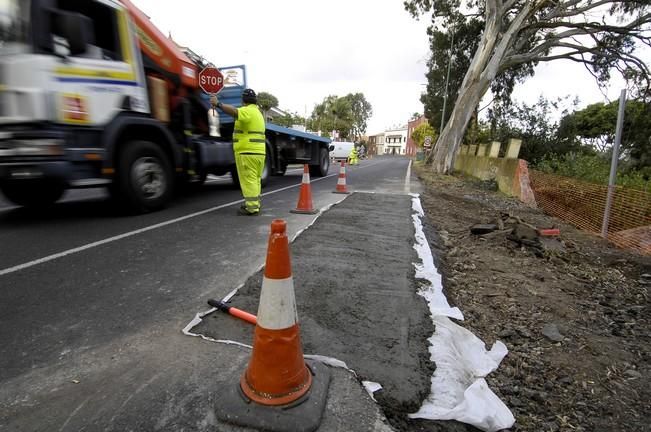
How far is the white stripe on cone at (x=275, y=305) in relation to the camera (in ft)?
5.65

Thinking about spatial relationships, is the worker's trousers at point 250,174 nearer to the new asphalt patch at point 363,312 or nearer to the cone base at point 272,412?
the new asphalt patch at point 363,312

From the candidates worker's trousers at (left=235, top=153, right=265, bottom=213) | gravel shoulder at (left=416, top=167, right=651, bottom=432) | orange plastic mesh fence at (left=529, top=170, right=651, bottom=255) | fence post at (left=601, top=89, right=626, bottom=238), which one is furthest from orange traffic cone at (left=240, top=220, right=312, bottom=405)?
fence post at (left=601, top=89, right=626, bottom=238)

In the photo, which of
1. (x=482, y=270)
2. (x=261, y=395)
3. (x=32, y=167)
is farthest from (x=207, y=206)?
(x=261, y=395)

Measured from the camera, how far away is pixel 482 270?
13.8ft

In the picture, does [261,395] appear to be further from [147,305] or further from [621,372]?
[621,372]

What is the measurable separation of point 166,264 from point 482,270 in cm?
333

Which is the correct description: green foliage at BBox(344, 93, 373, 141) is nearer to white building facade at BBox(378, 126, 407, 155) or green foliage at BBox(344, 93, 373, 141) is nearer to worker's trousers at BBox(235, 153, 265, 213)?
white building facade at BBox(378, 126, 407, 155)

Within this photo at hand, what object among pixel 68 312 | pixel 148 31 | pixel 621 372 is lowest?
pixel 621 372

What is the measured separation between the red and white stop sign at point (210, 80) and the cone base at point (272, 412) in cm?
642

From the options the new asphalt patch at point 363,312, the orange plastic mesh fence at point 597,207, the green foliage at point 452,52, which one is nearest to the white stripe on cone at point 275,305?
the new asphalt patch at point 363,312

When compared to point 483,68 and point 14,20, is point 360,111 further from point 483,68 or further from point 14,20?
point 14,20

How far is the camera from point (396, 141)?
374 feet

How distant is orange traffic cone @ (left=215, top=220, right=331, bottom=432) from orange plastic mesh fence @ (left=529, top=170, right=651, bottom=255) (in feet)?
18.5

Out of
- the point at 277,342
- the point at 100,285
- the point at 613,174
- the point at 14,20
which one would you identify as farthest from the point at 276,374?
the point at 613,174
